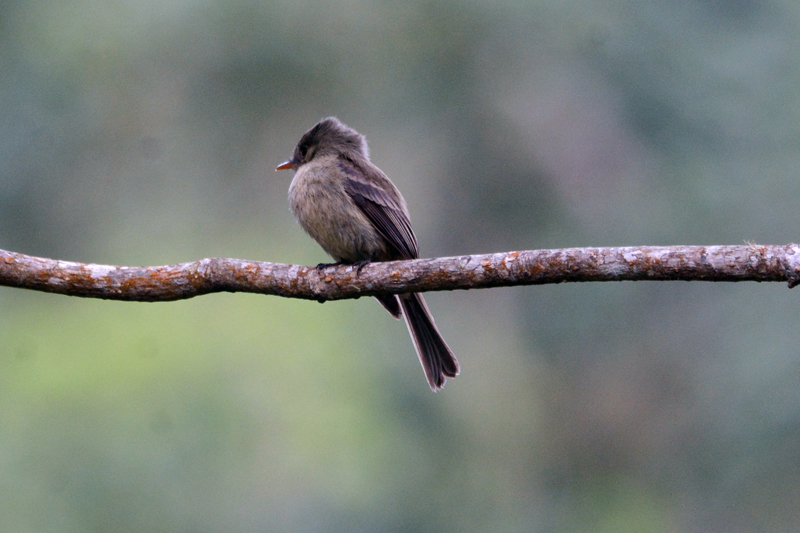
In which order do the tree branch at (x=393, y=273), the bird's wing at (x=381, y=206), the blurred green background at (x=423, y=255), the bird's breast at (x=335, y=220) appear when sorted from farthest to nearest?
1. the blurred green background at (x=423, y=255)
2. the bird's wing at (x=381, y=206)
3. the bird's breast at (x=335, y=220)
4. the tree branch at (x=393, y=273)

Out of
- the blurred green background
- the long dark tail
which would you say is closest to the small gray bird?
the long dark tail

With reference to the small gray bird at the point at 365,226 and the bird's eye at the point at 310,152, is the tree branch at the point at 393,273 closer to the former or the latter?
the small gray bird at the point at 365,226

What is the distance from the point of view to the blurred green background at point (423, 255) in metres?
15.1

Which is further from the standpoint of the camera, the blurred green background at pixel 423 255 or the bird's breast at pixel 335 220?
the blurred green background at pixel 423 255

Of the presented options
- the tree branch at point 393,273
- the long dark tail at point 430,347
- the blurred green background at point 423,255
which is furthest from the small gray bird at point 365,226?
the blurred green background at point 423,255

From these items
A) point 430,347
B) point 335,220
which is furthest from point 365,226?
point 430,347

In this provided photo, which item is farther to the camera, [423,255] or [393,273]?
[423,255]

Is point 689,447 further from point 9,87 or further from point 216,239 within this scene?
point 9,87

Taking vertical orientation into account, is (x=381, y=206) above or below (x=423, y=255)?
below

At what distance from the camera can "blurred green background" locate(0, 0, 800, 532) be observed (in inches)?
596

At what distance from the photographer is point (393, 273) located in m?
4.43

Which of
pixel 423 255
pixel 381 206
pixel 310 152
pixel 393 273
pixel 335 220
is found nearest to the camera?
pixel 393 273

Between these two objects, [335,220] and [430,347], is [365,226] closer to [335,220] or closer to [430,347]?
[335,220]

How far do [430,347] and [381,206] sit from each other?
3.14ft
